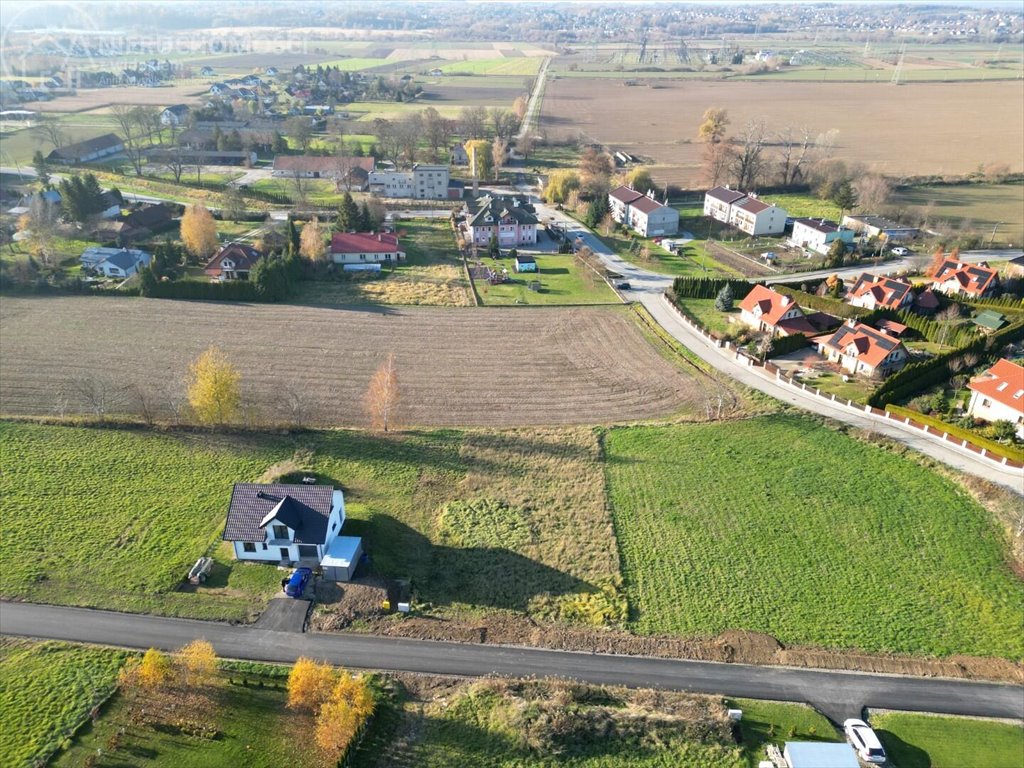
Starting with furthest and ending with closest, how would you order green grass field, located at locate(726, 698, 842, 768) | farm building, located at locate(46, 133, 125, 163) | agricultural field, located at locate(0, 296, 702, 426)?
1. farm building, located at locate(46, 133, 125, 163)
2. agricultural field, located at locate(0, 296, 702, 426)
3. green grass field, located at locate(726, 698, 842, 768)

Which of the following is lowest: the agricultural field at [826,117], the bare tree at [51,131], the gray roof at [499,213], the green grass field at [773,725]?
the green grass field at [773,725]

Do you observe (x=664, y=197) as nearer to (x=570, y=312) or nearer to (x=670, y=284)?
(x=670, y=284)

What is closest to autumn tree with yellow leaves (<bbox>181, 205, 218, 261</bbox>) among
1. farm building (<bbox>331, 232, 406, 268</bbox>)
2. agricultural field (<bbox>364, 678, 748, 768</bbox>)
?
farm building (<bbox>331, 232, 406, 268</bbox>)

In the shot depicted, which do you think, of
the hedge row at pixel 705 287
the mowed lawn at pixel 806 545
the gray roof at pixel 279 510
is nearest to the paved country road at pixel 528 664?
the mowed lawn at pixel 806 545

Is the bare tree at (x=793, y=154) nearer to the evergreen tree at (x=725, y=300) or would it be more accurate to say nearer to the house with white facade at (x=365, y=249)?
the evergreen tree at (x=725, y=300)

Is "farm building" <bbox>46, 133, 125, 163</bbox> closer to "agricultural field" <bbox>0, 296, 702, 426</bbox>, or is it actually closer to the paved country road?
"agricultural field" <bbox>0, 296, 702, 426</bbox>

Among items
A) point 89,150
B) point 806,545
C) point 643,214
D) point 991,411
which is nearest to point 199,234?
point 643,214

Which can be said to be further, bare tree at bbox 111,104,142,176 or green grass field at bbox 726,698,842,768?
bare tree at bbox 111,104,142,176

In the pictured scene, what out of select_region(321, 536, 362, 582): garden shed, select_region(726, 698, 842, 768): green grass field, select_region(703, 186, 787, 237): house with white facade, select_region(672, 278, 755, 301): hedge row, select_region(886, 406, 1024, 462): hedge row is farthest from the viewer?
select_region(703, 186, 787, 237): house with white facade
